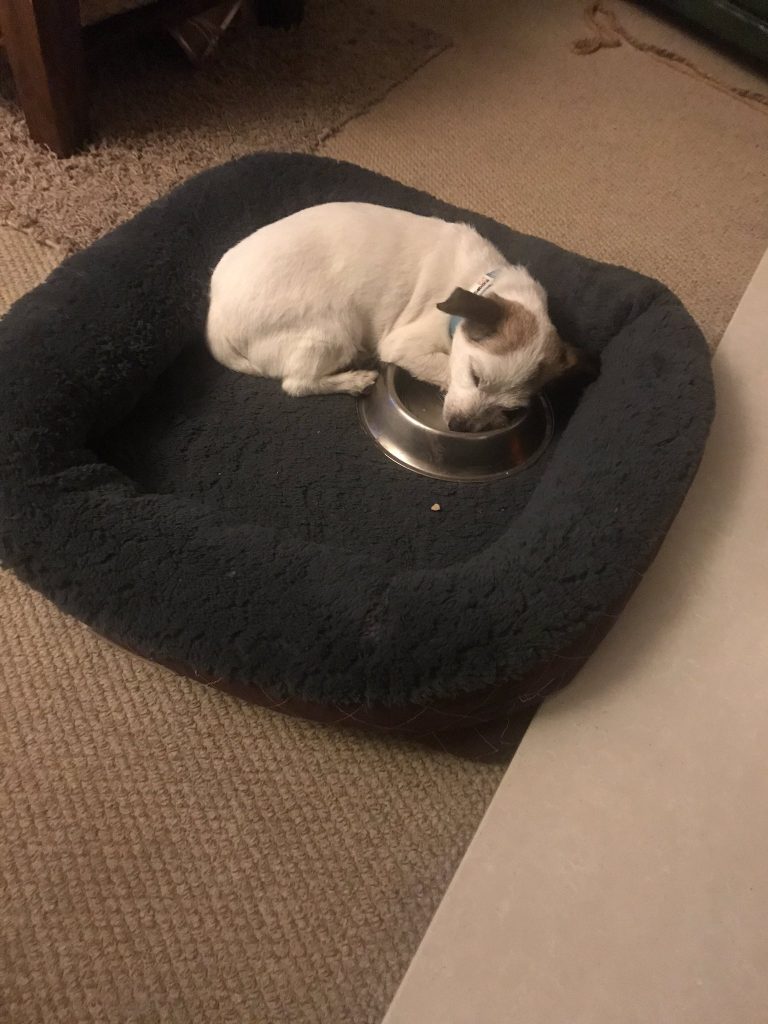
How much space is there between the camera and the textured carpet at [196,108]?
7.68 ft

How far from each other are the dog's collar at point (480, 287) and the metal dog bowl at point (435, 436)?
0.18m

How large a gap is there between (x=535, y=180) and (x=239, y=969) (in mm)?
2583

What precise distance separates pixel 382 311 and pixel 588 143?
65.0 inches

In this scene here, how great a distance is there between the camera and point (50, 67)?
2160 millimetres

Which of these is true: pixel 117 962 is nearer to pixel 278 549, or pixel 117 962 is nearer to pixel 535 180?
pixel 278 549

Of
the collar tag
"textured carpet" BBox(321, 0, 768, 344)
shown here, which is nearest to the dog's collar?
the collar tag

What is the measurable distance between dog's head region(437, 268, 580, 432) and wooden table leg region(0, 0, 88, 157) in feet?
4.62

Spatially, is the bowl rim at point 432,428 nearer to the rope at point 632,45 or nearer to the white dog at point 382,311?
the white dog at point 382,311

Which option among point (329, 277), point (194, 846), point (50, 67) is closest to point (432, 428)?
point (329, 277)

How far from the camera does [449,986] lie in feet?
3.64

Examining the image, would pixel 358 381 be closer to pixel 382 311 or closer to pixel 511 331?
pixel 382 311

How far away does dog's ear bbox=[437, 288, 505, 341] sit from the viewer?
1569 mm

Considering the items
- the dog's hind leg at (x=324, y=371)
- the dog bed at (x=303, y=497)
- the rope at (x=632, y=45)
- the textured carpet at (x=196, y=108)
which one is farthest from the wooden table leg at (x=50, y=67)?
the rope at (x=632, y=45)

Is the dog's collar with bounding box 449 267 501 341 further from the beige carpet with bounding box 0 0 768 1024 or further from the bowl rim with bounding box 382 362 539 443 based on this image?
the beige carpet with bounding box 0 0 768 1024
